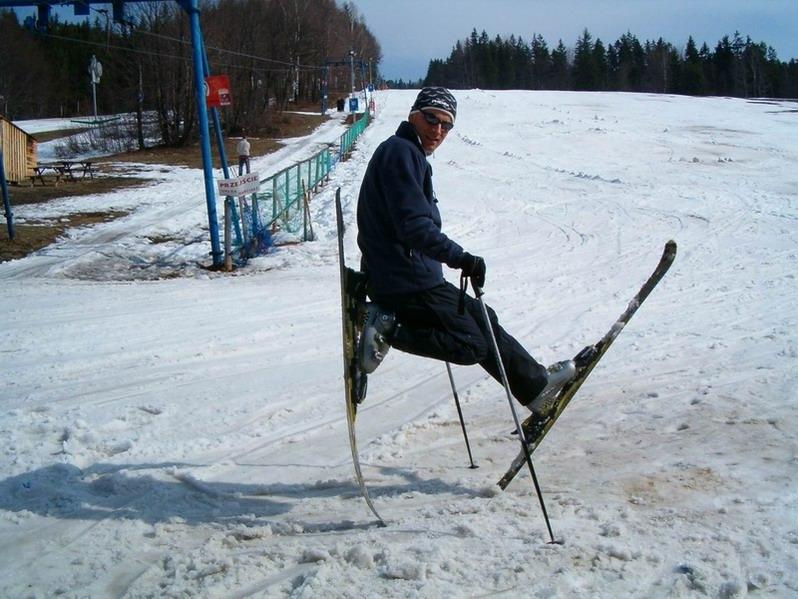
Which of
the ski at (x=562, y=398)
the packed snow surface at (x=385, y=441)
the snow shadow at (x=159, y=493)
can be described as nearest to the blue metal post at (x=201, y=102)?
the packed snow surface at (x=385, y=441)

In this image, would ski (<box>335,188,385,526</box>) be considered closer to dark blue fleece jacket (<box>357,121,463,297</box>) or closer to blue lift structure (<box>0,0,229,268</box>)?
dark blue fleece jacket (<box>357,121,463,297</box>)

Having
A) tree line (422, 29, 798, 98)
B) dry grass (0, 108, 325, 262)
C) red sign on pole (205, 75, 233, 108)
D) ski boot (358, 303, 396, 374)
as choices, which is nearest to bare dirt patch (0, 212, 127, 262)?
dry grass (0, 108, 325, 262)

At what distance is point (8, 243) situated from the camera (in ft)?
46.9

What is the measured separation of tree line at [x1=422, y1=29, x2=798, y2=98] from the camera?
351 ft

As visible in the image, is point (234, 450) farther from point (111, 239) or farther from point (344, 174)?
point (344, 174)

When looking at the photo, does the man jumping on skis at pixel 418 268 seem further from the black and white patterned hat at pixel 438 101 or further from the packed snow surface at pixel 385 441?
the packed snow surface at pixel 385 441

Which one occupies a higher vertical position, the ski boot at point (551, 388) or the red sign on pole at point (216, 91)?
the red sign on pole at point (216, 91)

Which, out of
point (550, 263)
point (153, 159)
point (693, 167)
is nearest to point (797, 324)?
point (550, 263)

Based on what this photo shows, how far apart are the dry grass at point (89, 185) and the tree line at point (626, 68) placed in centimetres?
8034

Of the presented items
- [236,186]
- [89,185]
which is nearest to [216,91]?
[236,186]

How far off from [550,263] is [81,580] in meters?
9.24

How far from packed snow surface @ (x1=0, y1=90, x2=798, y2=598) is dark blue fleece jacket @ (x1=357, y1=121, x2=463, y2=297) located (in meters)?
1.25

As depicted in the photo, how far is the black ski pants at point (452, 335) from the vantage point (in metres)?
3.83

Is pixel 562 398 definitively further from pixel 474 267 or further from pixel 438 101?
pixel 438 101
